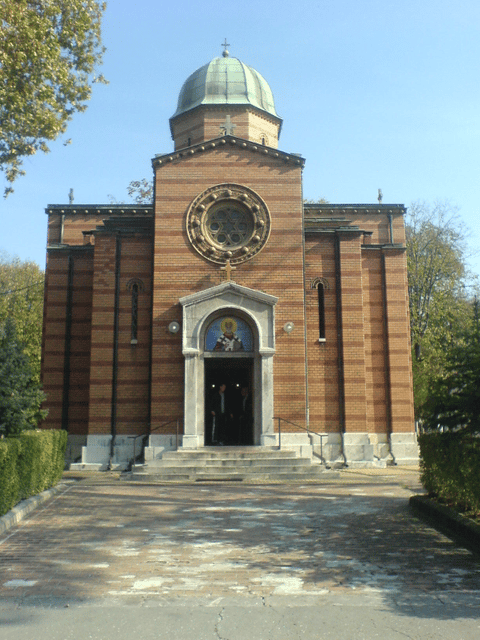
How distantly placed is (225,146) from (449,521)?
15672 millimetres

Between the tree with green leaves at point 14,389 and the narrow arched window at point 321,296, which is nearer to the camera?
the tree with green leaves at point 14,389

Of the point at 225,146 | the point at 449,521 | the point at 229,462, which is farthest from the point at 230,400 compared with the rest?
the point at 449,521

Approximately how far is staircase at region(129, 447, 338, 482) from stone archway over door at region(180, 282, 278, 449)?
917 mm

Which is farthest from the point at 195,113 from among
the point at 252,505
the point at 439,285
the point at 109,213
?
the point at 252,505

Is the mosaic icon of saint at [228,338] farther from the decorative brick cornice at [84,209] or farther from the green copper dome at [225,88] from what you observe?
the green copper dome at [225,88]

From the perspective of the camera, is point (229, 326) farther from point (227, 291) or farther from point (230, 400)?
point (230, 400)

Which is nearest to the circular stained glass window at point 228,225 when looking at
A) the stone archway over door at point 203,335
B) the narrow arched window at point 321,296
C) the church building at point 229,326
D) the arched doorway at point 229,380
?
the church building at point 229,326

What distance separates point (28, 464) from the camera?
40.0 ft

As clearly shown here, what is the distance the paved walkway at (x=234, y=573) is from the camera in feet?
17.8

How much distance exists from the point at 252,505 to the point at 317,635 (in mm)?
7412

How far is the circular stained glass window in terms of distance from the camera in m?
21.4

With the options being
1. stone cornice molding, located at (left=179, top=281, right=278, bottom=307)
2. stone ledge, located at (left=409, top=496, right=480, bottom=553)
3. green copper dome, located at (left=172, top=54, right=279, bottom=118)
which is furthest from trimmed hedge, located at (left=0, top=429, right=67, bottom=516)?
green copper dome, located at (left=172, top=54, right=279, bottom=118)

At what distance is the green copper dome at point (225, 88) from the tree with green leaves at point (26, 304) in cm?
1462

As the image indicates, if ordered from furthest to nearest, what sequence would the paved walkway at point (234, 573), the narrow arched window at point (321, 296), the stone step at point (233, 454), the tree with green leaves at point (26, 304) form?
the tree with green leaves at point (26, 304) → the narrow arched window at point (321, 296) → the stone step at point (233, 454) → the paved walkway at point (234, 573)
